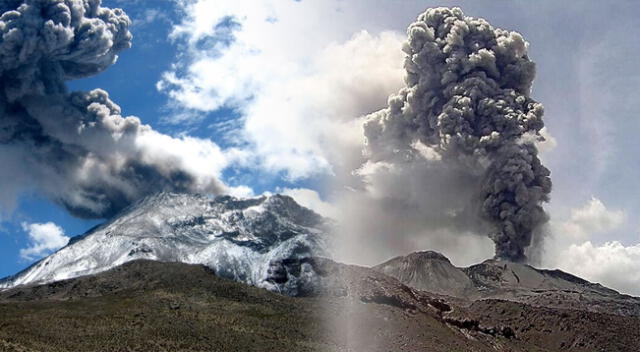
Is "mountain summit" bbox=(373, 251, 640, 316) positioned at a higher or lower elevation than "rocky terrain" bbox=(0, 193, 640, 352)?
higher

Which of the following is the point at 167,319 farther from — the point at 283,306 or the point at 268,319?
the point at 283,306

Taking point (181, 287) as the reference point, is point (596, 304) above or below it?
above

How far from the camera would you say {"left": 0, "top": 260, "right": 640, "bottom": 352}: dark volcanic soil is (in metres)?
85.1

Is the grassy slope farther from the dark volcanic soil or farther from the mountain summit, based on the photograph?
the mountain summit

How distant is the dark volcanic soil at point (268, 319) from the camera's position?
279ft

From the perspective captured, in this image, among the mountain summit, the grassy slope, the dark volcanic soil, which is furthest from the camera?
the mountain summit

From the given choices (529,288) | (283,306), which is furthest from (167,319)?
(529,288)

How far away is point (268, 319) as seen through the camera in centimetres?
10088

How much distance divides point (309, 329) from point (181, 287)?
31.6 metres

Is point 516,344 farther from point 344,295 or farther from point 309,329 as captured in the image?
point 309,329

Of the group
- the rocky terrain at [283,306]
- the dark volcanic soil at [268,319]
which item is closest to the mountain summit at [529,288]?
the rocky terrain at [283,306]

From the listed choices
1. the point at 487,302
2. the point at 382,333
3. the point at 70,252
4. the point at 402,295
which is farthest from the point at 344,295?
the point at 70,252

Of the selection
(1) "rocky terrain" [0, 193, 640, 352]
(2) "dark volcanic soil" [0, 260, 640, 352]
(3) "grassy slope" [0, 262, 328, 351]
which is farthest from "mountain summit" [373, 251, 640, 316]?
(3) "grassy slope" [0, 262, 328, 351]

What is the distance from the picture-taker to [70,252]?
19362cm
